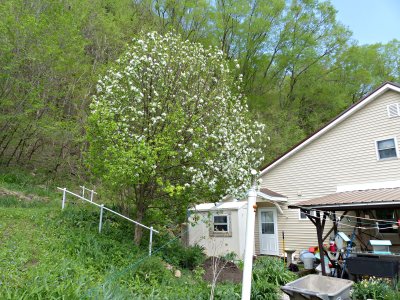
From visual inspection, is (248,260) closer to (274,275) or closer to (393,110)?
(274,275)

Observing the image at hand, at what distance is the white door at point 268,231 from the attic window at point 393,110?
6234 mm

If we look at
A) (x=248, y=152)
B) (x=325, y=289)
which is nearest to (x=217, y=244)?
(x=248, y=152)

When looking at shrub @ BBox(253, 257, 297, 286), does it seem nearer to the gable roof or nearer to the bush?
the bush

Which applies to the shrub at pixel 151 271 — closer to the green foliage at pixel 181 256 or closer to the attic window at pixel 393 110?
the green foliage at pixel 181 256

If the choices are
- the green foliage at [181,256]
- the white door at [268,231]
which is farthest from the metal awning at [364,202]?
the white door at [268,231]

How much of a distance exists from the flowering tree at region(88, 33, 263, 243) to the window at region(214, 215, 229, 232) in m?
4.13

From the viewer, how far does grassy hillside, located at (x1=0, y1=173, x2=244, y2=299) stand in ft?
14.9

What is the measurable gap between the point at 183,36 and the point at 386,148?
15.7 m

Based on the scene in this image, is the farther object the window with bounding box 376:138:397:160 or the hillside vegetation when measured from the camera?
the window with bounding box 376:138:397:160

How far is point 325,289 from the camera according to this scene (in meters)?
5.88

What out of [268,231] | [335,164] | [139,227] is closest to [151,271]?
[139,227]

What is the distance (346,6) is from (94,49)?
66.5ft

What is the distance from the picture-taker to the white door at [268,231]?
14.9m

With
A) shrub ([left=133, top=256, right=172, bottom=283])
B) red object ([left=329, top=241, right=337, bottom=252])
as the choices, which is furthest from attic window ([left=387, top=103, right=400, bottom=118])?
shrub ([left=133, top=256, right=172, bottom=283])
